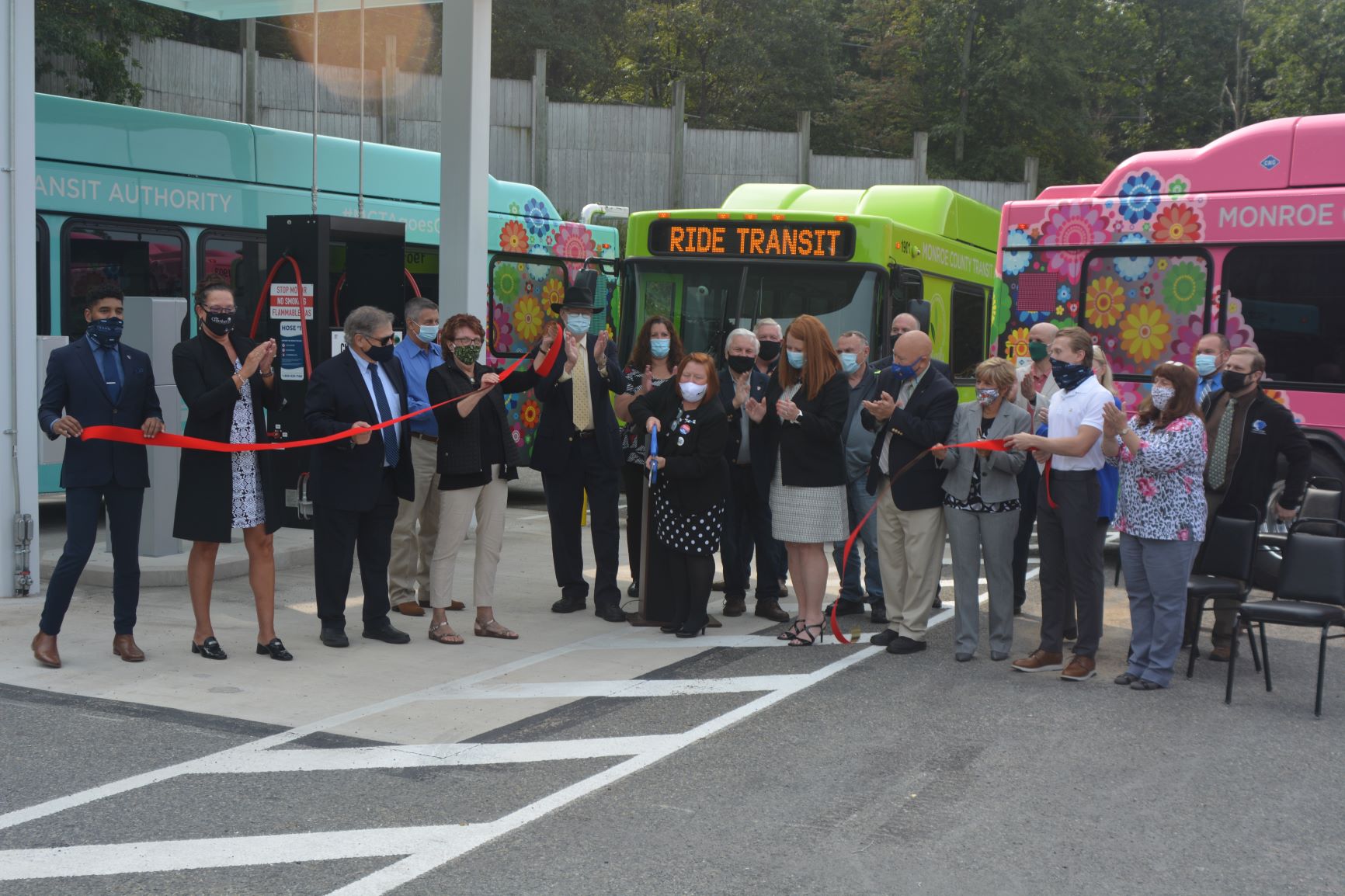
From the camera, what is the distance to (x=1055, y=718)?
6812 millimetres

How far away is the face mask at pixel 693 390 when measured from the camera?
8203 mm

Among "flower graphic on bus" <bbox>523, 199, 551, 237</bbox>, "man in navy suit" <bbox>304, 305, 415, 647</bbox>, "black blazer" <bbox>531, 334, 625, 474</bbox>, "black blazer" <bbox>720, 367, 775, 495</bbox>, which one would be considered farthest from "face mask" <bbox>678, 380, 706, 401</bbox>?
"flower graphic on bus" <bbox>523, 199, 551, 237</bbox>

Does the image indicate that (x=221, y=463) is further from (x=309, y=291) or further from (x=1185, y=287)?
(x=1185, y=287)

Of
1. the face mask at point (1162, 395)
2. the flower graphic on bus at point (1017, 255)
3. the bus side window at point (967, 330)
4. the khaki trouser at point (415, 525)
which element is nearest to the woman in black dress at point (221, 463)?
the khaki trouser at point (415, 525)

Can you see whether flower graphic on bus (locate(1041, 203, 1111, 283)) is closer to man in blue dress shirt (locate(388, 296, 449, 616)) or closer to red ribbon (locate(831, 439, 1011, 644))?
red ribbon (locate(831, 439, 1011, 644))

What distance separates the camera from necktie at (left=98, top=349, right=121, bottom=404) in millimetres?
7254

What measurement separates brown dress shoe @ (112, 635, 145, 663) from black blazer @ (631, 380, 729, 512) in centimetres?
308

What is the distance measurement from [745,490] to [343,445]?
2713mm

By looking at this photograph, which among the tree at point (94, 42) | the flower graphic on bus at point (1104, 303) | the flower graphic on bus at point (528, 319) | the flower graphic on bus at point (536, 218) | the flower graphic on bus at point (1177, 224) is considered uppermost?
the tree at point (94, 42)

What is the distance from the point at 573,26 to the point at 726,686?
38031 mm

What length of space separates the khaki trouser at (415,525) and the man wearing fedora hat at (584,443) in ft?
2.21

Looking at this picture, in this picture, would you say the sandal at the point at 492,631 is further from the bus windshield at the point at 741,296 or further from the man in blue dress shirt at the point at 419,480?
the bus windshield at the point at 741,296

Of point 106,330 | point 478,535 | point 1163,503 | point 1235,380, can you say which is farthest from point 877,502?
point 106,330

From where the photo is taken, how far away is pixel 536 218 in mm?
15773
